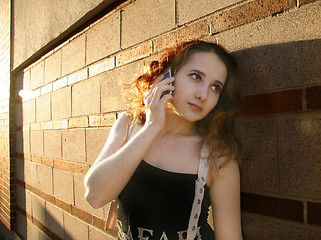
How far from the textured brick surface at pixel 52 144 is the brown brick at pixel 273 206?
2.84 metres

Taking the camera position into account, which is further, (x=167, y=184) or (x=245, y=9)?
(x=245, y=9)

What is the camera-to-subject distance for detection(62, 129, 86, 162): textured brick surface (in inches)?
125

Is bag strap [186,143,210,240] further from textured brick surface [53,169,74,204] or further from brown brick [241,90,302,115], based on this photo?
textured brick surface [53,169,74,204]

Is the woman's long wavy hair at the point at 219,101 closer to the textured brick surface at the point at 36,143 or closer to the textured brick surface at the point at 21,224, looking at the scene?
the textured brick surface at the point at 36,143

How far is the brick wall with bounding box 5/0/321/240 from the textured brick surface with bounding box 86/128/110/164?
1 centimetres

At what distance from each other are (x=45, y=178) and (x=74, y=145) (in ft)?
4.13

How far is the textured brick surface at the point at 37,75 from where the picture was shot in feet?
14.3

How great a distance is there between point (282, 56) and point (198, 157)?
74cm

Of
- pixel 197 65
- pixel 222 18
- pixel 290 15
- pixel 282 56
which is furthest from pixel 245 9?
pixel 197 65

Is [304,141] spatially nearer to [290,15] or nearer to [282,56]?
[282,56]

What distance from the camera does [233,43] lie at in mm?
1692

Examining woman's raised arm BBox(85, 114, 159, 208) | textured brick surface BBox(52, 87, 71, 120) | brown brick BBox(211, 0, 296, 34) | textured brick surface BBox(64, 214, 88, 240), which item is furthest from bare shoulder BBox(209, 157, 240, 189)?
textured brick surface BBox(52, 87, 71, 120)

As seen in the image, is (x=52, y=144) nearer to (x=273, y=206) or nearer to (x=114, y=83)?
(x=114, y=83)

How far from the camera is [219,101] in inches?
64.6
